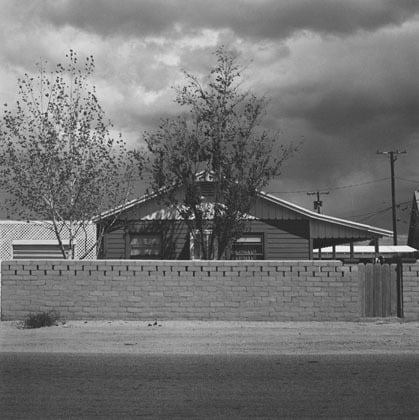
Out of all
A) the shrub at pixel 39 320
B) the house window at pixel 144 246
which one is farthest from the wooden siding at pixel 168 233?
the shrub at pixel 39 320

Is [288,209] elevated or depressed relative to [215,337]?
elevated

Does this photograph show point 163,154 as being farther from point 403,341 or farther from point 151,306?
point 403,341

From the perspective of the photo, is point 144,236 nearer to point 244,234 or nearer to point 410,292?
point 244,234

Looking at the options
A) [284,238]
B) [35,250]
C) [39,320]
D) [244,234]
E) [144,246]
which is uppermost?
[244,234]

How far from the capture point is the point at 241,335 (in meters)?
14.2

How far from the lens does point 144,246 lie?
2369 cm

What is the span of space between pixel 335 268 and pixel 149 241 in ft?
28.0

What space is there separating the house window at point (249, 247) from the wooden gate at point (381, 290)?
23.6 feet

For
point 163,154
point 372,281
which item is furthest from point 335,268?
point 163,154

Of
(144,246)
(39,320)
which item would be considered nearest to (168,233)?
(144,246)

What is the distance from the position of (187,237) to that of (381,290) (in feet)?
26.7

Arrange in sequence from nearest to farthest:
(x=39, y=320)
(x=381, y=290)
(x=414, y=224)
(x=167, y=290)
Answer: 1. (x=39, y=320)
2. (x=167, y=290)
3. (x=381, y=290)
4. (x=414, y=224)

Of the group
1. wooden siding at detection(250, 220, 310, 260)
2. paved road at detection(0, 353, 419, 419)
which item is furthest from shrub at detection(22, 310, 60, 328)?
wooden siding at detection(250, 220, 310, 260)

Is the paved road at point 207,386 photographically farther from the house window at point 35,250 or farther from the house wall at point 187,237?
the house wall at point 187,237
